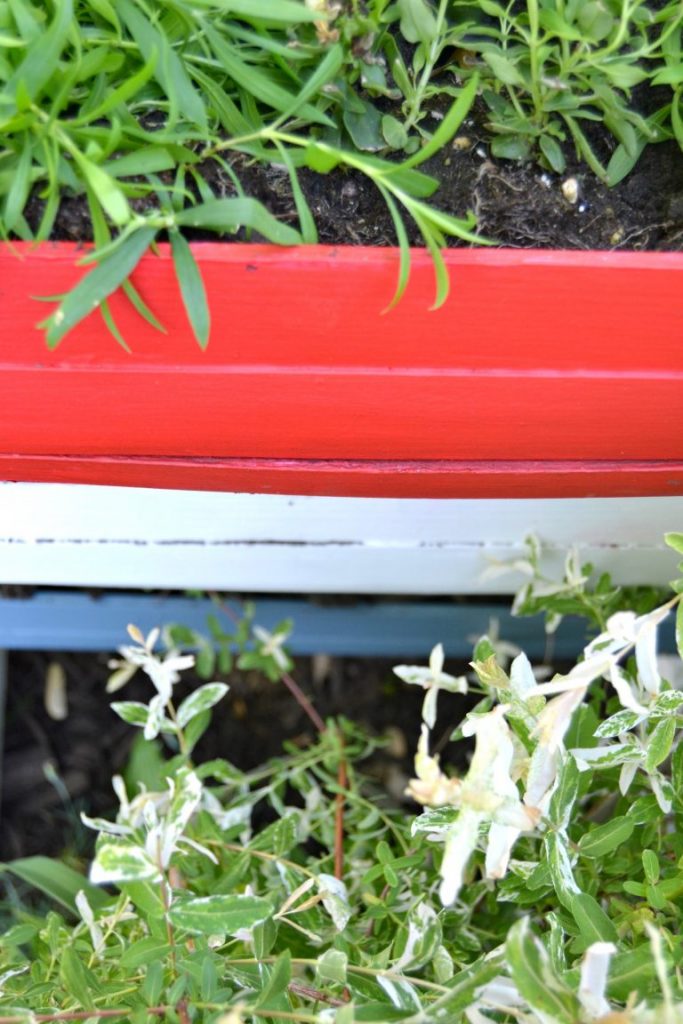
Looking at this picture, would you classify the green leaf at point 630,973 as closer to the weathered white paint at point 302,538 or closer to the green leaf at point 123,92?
the weathered white paint at point 302,538

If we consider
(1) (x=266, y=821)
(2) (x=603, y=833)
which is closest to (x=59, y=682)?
(1) (x=266, y=821)

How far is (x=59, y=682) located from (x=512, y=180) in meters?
1.03

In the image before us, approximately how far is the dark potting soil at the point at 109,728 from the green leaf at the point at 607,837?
660 mm

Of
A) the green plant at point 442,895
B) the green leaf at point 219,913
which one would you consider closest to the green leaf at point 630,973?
the green plant at point 442,895

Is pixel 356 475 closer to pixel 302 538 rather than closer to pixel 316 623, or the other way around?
pixel 302 538

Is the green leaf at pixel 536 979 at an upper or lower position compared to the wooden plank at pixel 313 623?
upper

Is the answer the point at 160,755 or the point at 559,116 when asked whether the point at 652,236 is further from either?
the point at 160,755

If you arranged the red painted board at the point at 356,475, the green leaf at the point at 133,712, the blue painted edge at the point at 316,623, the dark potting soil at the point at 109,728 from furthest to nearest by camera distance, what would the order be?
the dark potting soil at the point at 109,728
the blue painted edge at the point at 316,623
the green leaf at the point at 133,712
the red painted board at the point at 356,475

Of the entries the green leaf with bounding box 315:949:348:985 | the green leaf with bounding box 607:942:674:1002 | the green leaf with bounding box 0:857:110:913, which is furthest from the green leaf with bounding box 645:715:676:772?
the green leaf with bounding box 0:857:110:913

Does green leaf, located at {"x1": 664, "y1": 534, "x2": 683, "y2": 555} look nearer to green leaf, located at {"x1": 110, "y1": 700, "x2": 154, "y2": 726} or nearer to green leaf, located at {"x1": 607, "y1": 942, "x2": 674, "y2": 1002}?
green leaf, located at {"x1": 607, "y1": 942, "x2": 674, "y2": 1002}

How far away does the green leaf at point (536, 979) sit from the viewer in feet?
1.61

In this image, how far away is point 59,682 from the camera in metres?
1.40

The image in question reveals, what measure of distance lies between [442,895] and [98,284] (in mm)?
391

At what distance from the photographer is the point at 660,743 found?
0.64 m
